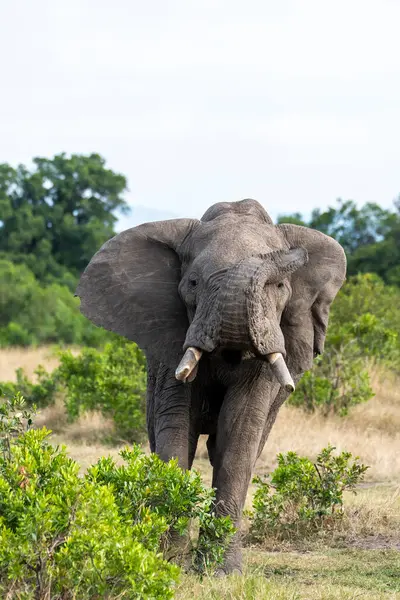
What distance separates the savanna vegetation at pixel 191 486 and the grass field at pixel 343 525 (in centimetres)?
2

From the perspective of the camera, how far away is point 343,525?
809 cm

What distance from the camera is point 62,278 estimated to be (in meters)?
40.3

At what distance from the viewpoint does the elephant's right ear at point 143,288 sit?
23.4 ft

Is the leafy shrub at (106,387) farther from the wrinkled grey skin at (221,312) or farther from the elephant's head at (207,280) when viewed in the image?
the elephant's head at (207,280)

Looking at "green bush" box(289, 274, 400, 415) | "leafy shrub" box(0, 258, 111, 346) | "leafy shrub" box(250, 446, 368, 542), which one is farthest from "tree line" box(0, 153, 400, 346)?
"leafy shrub" box(250, 446, 368, 542)

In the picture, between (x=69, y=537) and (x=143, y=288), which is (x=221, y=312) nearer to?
(x=143, y=288)

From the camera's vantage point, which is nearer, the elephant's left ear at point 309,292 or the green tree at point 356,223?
the elephant's left ear at point 309,292

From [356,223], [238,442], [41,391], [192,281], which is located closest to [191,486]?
[238,442]

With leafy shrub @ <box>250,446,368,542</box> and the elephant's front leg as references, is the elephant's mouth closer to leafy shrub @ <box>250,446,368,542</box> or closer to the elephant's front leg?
the elephant's front leg

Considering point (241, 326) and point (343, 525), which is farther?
point (343, 525)

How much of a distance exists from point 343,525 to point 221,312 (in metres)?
2.73

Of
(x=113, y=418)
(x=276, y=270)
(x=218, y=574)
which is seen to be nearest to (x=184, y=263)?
(x=276, y=270)

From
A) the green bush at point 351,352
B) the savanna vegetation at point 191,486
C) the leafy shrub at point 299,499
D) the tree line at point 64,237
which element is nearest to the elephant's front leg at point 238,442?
the savanna vegetation at point 191,486

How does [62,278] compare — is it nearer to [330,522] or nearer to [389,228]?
[389,228]
